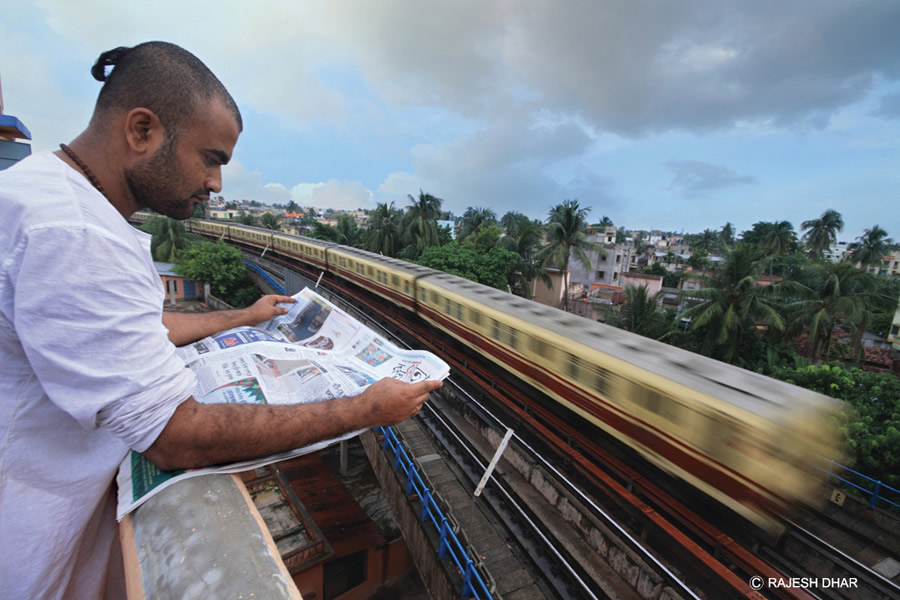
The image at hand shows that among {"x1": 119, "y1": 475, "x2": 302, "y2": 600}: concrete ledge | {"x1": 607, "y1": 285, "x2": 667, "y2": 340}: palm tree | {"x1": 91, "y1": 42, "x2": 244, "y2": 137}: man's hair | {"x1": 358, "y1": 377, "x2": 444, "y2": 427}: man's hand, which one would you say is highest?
{"x1": 91, "y1": 42, "x2": 244, "y2": 137}: man's hair

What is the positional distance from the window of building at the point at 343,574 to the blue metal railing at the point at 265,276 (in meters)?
13.9

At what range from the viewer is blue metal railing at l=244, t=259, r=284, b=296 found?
21.0 meters

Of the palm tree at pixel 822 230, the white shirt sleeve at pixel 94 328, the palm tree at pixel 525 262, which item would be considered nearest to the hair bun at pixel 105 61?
the white shirt sleeve at pixel 94 328

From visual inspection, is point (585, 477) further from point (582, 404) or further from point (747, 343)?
point (747, 343)

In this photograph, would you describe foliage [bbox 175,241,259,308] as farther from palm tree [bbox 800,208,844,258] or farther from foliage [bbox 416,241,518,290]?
palm tree [bbox 800,208,844,258]

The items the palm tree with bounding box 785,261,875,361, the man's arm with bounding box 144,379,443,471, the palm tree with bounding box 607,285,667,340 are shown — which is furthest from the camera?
the palm tree with bounding box 607,285,667,340

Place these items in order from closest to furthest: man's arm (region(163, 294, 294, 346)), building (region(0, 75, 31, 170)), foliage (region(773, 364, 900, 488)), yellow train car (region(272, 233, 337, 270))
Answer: man's arm (region(163, 294, 294, 346)), building (region(0, 75, 31, 170)), foliage (region(773, 364, 900, 488)), yellow train car (region(272, 233, 337, 270))

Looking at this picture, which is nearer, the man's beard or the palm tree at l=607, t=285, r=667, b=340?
the man's beard

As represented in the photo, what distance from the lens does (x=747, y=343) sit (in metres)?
16.6

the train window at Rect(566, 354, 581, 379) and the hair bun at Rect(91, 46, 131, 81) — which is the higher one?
the hair bun at Rect(91, 46, 131, 81)

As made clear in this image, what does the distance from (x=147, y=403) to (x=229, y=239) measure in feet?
117

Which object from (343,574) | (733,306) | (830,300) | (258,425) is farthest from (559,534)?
(830,300)

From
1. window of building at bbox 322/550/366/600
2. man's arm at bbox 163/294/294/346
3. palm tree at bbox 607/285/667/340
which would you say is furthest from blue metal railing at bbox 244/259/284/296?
man's arm at bbox 163/294/294/346

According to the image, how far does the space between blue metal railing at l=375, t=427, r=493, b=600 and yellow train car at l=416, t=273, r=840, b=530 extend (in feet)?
8.00
